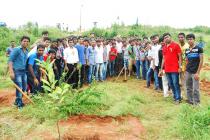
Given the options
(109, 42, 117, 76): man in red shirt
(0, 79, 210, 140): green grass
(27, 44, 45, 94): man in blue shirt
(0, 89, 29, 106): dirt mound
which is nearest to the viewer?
(0, 79, 210, 140): green grass

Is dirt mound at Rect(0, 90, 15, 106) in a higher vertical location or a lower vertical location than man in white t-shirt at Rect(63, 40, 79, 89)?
lower

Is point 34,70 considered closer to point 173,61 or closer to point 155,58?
point 173,61

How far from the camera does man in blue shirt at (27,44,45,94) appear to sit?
345 inches

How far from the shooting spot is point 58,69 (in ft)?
35.9

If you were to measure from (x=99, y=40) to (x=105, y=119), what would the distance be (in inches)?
240

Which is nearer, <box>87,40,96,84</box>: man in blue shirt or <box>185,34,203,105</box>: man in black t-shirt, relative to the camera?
<box>185,34,203,105</box>: man in black t-shirt

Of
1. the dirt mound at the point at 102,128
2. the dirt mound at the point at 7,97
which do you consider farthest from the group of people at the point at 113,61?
the dirt mound at the point at 102,128

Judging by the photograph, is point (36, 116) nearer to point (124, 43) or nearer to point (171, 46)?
point (171, 46)

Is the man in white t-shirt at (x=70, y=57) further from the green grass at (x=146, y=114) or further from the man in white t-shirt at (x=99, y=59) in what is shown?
the man in white t-shirt at (x=99, y=59)

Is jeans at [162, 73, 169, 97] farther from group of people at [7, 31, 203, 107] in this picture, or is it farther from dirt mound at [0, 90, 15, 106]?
dirt mound at [0, 90, 15, 106]

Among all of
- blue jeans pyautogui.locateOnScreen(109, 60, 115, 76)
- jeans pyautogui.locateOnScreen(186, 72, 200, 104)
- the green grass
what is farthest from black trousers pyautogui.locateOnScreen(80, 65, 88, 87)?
jeans pyautogui.locateOnScreen(186, 72, 200, 104)

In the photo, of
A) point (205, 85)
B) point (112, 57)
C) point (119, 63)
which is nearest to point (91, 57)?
point (112, 57)

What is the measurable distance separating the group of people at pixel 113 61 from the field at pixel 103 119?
0.55 metres

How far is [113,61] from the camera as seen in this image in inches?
574
